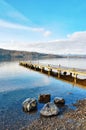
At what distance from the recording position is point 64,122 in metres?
17.3

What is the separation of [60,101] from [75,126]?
7393 millimetres

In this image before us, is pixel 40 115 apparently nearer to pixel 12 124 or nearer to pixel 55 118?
pixel 55 118

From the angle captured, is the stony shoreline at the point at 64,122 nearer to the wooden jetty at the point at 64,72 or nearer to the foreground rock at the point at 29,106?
the foreground rock at the point at 29,106

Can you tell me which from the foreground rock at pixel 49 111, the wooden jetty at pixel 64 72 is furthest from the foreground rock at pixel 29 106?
the wooden jetty at pixel 64 72

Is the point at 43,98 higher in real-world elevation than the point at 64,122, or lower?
higher

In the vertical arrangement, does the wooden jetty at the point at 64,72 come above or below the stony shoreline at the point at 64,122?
above

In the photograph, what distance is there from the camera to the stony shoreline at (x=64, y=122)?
53.0 feet

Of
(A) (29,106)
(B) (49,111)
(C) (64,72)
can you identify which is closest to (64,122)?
(B) (49,111)

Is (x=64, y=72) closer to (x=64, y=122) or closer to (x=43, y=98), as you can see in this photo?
(x=43, y=98)

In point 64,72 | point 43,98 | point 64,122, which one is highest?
point 64,72

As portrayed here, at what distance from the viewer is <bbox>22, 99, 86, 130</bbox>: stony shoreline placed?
636 inches

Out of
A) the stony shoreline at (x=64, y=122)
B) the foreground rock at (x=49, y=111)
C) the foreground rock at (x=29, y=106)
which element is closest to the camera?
the stony shoreline at (x=64, y=122)

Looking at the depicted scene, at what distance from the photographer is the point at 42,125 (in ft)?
55.3

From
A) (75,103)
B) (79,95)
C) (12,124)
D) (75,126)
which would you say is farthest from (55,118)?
(79,95)
